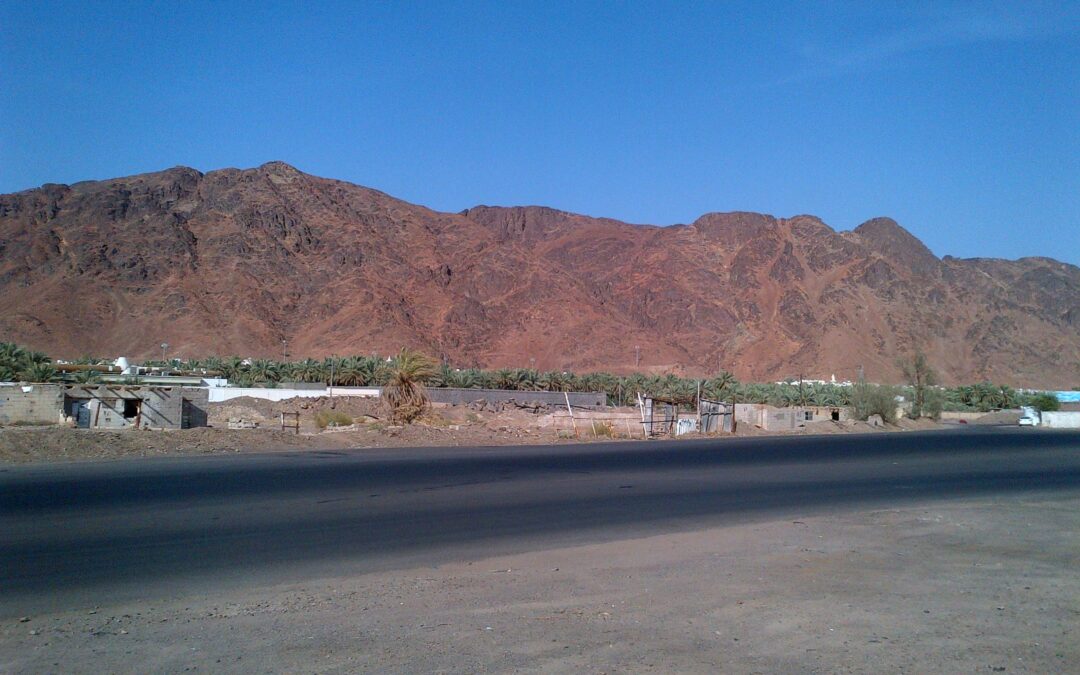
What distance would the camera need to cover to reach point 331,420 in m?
44.2

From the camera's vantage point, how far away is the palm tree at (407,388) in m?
40.3

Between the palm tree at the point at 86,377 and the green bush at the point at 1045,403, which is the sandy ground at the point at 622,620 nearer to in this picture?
the palm tree at the point at 86,377

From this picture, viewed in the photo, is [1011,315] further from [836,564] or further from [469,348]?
[836,564]

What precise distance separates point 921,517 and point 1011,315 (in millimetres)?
135710

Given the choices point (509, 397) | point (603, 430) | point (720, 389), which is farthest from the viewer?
point (720, 389)

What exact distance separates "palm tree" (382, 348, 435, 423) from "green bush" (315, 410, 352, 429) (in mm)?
4002

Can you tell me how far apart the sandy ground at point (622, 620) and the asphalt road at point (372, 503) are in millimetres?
1142

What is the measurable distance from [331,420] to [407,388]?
583 centimetres

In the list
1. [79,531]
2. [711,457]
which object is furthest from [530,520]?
[711,457]

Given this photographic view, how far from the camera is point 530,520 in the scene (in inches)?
634

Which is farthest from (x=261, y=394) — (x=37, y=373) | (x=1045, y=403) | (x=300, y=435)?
(x=1045, y=403)

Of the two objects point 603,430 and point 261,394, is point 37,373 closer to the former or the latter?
point 261,394

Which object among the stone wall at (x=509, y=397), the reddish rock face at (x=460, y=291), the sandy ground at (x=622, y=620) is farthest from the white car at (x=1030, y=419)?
the sandy ground at (x=622, y=620)

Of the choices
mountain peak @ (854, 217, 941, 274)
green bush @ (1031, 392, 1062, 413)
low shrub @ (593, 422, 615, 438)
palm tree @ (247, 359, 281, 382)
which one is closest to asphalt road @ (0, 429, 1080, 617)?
low shrub @ (593, 422, 615, 438)
